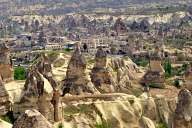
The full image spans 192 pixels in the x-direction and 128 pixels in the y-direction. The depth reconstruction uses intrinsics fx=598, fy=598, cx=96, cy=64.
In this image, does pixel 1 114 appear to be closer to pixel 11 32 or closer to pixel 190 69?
pixel 190 69

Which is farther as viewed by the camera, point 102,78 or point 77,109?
point 102,78

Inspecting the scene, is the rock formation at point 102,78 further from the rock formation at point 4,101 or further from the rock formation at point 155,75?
the rock formation at point 4,101

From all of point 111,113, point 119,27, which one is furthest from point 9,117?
point 119,27

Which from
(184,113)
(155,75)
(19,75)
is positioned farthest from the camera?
(155,75)

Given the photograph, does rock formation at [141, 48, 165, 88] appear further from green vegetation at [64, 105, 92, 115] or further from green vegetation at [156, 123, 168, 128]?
green vegetation at [64, 105, 92, 115]

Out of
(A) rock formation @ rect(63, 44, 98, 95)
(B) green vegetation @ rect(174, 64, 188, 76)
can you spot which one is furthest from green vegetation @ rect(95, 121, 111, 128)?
(B) green vegetation @ rect(174, 64, 188, 76)

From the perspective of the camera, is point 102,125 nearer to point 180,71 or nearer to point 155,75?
point 155,75

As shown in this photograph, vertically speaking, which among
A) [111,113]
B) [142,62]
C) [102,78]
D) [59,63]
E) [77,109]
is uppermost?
[77,109]
